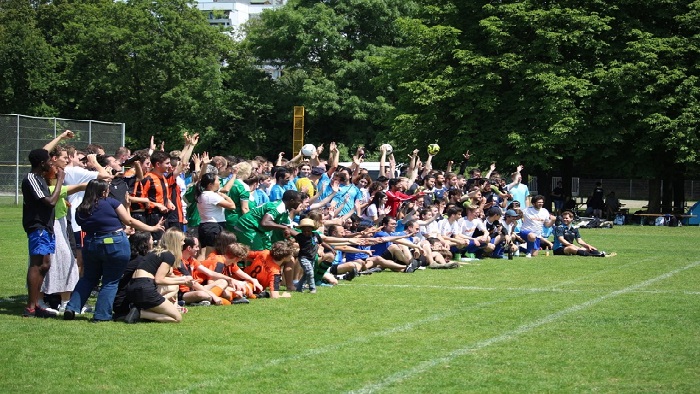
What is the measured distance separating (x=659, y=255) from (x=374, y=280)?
342 inches

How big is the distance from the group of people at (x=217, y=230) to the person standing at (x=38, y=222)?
0.01 metres

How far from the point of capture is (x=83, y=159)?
12.9 meters

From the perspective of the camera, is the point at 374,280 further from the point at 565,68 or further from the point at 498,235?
the point at 565,68

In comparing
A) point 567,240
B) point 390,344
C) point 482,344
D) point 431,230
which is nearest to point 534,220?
point 567,240

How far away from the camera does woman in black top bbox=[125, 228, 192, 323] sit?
10273 mm

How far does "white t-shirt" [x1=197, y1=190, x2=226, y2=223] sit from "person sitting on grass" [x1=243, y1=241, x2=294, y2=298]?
0.71 meters

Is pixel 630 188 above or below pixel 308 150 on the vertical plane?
below

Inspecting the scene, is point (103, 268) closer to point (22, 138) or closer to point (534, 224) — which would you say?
point (534, 224)

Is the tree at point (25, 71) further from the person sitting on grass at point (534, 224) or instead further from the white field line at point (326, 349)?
the white field line at point (326, 349)

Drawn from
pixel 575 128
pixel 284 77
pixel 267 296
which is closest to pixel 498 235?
pixel 267 296

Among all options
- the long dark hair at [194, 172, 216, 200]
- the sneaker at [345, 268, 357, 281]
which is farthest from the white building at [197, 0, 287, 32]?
the long dark hair at [194, 172, 216, 200]

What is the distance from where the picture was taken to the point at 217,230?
13242mm

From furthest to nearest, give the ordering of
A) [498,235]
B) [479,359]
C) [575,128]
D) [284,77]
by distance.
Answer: [284,77] → [575,128] → [498,235] → [479,359]

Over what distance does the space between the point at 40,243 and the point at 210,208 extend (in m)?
3.12
